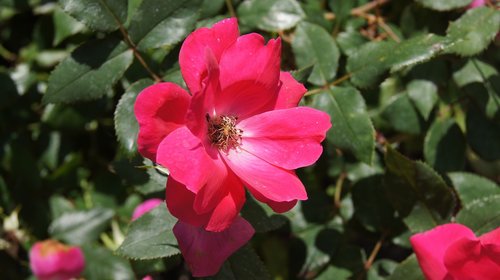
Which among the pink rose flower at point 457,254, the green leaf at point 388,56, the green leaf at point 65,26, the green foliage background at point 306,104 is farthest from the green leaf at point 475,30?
the green leaf at point 65,26

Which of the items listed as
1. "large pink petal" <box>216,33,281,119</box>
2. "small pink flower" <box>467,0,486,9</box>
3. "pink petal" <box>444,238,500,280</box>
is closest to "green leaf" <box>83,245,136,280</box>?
"large pink petal" <box>216,33,281,119</box>

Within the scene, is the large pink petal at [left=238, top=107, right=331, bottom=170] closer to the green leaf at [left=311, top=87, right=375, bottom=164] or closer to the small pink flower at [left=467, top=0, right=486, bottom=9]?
the green leaf at [left=311, top=87, right=375, bottom=164]

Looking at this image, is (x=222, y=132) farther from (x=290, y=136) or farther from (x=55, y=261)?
(x=55, y=261)

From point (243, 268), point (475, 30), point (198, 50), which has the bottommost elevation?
point (243, 268)

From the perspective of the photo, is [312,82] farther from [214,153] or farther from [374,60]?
[214,153]

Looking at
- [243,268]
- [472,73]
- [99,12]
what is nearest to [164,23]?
[99,12]

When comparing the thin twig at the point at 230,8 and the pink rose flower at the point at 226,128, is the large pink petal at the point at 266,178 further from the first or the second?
the thin twig at the point at 230,8
